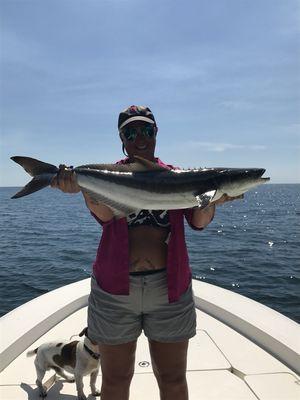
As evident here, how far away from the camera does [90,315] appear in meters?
3.35

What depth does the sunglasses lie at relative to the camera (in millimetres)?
3377

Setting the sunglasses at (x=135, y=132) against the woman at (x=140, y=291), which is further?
the sunglasses at (x=135, y=132)

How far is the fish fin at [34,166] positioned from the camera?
11.0ft

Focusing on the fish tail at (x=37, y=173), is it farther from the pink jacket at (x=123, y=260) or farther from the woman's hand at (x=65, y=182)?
the pink jacket at (x=123, y=260)

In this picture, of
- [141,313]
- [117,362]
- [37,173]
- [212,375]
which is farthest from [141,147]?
[212,375]

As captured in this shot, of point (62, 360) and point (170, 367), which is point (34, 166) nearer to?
point (170, 367)

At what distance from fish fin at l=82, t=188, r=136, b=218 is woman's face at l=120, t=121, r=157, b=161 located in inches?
19.7

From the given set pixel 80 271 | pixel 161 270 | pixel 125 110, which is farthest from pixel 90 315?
pixel 80 271

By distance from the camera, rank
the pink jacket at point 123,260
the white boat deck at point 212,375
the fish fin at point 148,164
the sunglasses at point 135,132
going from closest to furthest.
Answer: the pink jacket at point 123,260 → the fish fin at point 148,164 → the sunglasses at point 135,132 → the white boat deck at point 212,375

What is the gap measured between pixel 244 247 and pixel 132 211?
23.0 metres

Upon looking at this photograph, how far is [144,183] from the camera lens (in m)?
3.30

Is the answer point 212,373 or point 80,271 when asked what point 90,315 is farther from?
point 80,271

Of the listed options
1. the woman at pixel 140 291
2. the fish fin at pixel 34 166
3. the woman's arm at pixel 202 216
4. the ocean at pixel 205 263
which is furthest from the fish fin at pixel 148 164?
the ocean at pixel 205 263

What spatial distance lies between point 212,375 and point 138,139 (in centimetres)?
A: 321
